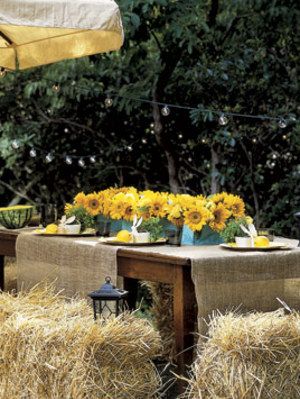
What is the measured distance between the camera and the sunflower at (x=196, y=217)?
468cm

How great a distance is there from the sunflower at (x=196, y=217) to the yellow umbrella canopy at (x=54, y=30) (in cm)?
90

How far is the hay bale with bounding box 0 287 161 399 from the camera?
3.59 meters

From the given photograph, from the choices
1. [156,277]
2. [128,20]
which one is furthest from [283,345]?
[128,20]

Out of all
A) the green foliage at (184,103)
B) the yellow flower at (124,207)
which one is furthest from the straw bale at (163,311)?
the green foliage at (184,103)

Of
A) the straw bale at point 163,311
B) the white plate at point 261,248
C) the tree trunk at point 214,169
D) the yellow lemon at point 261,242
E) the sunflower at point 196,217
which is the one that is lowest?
the straw bale at point 163,311

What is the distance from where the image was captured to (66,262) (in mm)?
5059

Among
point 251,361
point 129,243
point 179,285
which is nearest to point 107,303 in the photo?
point 179,285

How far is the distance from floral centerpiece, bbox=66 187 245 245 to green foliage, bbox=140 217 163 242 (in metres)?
0.05

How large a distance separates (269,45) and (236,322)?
15.2 feet

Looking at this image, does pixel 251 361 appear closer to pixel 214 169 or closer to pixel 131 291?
pixel 131 291

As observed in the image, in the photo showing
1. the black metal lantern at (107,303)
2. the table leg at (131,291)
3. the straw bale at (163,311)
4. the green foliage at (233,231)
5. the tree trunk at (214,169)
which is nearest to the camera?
the black metal lantern at (107,303)

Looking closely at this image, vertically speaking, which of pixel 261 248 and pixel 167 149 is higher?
pixel 167 149

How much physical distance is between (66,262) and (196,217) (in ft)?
2.65

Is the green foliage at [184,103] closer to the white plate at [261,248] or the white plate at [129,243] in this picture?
the white plate at [129,243]
